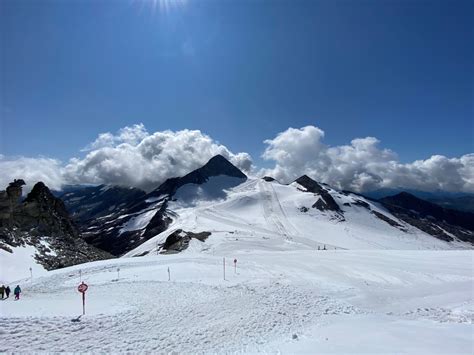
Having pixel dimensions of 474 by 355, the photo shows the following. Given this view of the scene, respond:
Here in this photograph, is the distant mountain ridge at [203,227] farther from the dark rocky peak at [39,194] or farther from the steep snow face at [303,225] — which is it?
the dark rocky peak at [39,194]

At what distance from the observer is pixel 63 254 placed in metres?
52.2

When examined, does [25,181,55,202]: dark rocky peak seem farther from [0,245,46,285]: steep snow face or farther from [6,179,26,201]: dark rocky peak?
[0,245,46,285]: steep snow face

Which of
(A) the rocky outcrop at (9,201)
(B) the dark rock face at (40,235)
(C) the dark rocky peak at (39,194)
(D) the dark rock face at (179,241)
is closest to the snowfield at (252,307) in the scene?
(B) the dark rock face at (40,235)

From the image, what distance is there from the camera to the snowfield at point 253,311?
14211 millimetres

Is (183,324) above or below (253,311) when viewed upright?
above

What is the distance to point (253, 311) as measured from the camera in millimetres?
19688

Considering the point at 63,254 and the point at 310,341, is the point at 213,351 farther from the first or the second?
the point at 63,254

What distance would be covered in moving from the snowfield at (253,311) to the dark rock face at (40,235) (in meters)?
17.7

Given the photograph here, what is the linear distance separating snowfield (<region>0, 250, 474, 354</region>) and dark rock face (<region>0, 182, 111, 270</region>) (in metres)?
17.7

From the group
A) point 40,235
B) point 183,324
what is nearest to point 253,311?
point 183,324

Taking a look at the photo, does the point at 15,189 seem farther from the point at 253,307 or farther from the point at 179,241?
the point at 253,307

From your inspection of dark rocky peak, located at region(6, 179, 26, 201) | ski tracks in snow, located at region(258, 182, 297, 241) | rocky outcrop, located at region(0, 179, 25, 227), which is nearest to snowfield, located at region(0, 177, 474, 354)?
rocky outcrop, located at region(0, 179, 25, 227)

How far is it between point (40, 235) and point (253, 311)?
167 ft

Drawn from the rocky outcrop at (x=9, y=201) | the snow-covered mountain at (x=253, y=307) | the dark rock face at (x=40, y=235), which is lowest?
the snow-covered mountain at (x=253, y=307)
